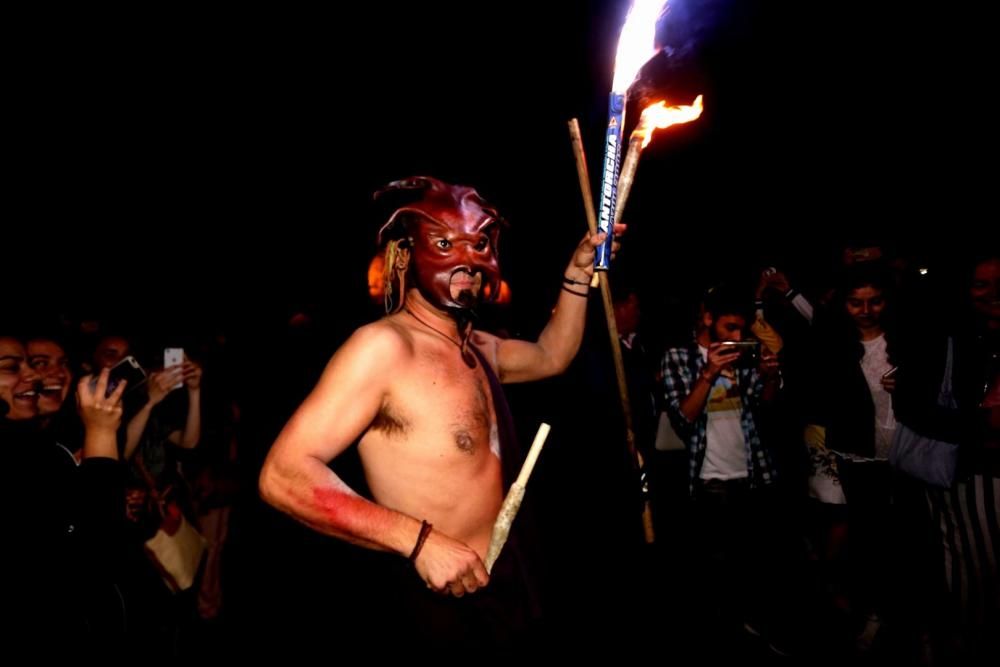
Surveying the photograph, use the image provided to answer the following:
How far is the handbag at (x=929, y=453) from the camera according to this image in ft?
11.6

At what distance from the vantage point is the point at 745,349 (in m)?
4.68

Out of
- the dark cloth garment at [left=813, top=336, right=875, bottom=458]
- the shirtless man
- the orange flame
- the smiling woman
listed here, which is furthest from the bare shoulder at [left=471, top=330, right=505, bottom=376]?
the dark cloth garment at [left=813, top=336, right=875, bottom=458]

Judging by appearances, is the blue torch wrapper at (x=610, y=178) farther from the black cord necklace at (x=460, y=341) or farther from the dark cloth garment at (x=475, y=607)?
the dark cloth garment at (x=475, y=607)

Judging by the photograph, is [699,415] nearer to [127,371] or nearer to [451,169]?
[127,371]

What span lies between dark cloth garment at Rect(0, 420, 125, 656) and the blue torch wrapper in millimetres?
2211

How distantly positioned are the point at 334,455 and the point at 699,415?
357cm

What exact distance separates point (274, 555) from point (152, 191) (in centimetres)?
760

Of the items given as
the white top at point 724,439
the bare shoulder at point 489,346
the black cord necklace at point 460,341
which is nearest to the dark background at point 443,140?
the white top at point 724,439

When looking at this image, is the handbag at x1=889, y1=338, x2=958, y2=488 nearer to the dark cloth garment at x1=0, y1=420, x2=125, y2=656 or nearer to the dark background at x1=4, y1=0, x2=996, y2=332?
the dark cloth garment at x1=0, y1=420, x2=125, y2=656

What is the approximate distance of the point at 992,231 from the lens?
828 centimetres

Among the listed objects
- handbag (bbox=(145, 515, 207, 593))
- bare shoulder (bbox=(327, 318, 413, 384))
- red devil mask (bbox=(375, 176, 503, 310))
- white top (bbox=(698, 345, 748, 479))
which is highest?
red devil mask (bbox=(375, 176, 503, 310))

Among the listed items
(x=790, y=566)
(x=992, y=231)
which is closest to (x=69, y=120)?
(x=790, y=566)

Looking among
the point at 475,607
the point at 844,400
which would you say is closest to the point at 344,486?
the point at 475,607

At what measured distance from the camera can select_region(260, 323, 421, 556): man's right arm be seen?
175 centimetres
